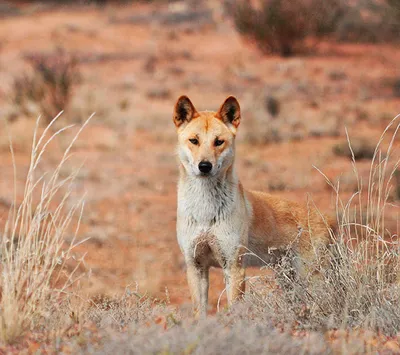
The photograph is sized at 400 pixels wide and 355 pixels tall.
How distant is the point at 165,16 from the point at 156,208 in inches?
778

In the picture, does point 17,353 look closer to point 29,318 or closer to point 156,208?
point 29,318

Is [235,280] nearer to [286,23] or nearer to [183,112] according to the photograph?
[183,112]

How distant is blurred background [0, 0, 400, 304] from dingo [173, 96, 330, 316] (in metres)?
0.85

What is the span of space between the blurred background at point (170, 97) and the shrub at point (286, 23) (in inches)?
1.5

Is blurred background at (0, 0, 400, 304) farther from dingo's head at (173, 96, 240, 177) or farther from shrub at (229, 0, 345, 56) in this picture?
dingo's head at (173, 96, 240, 177)

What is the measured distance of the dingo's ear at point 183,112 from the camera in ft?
19.6

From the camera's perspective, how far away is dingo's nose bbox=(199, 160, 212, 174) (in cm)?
571

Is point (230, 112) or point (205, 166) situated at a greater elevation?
point (230, 112)

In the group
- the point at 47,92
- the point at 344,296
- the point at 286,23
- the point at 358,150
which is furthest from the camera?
the point at 286,23

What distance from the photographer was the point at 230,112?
608cm


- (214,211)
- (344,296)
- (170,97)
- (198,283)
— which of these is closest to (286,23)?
(170,97)

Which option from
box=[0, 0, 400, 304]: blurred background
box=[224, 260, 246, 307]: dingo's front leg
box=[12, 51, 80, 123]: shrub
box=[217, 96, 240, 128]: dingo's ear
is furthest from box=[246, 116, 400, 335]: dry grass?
box=[12, 51, 80, 123]: shrub

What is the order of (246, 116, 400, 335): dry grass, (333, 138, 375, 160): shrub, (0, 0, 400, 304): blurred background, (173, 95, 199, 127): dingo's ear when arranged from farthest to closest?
1. (333, 138, 375, 160): shrub
2. (0, 0, 400, 304): blurred background
3. (173, 95, 199, 127): dingo's ear
4. (246, 116, 400, 335): dry grass

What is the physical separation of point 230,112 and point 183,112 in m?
0.33
